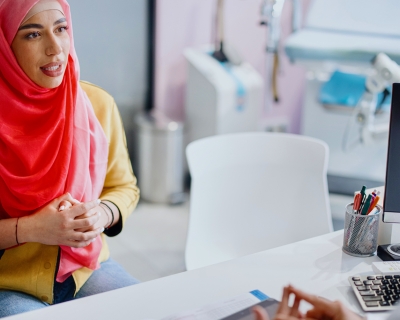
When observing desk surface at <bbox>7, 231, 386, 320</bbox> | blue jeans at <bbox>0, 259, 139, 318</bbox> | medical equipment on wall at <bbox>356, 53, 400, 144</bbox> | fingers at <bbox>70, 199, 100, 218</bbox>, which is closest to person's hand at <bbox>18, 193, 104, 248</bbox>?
fingers at <bbox>70, 199, 100, 218</bbox>

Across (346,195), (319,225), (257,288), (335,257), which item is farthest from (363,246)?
(346,195)

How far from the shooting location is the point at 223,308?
106cm

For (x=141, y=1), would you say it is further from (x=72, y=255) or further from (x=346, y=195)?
(x=72, y=255)

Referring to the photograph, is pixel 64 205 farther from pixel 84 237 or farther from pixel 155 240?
pixel 155 240

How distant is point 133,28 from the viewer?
3281mm

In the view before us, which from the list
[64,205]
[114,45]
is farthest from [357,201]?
[114,45]

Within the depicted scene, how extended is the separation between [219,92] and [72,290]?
1.93 m

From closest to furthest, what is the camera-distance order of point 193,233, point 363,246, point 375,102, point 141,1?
point 363,246 < point 193,233 < point 375,102 < point 141,1

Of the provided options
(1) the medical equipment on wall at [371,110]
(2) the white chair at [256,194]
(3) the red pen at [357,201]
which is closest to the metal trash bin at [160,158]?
(1) the medical equipment on wall at [371,110]

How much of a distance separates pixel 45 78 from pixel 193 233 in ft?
2.19

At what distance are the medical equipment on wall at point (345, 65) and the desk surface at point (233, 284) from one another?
1.65 metres

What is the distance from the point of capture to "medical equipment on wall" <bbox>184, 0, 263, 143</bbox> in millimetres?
3230

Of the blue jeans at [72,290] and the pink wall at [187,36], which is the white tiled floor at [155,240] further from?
the blue jeans at [72,290]

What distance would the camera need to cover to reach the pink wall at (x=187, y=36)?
3.32 m
